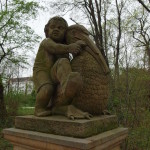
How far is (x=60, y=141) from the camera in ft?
6.61

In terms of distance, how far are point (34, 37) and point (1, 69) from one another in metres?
2.28

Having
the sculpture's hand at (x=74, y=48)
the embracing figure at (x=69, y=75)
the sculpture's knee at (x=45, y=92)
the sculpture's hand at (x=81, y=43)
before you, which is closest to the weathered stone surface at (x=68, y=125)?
the embracing figure at (x=69, y=75)

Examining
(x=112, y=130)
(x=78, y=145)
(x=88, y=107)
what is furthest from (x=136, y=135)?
(x=78, y=145)

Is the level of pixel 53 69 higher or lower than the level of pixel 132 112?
higher

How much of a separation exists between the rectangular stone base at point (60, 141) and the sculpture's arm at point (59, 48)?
3.42 feet

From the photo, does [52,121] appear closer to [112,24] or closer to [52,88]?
[52,88]

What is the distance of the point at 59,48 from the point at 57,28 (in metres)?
0.32

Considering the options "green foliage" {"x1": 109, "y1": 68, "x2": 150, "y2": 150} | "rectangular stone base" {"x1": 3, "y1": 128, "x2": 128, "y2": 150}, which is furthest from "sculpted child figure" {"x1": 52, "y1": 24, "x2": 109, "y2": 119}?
"green foliage" {"x1": 109, "y1": 68, "x2": 150, "y2": 150}

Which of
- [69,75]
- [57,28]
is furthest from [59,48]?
[69,75]

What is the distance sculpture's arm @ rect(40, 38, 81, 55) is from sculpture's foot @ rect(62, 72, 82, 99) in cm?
37

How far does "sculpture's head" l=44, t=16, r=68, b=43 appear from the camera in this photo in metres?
2.64

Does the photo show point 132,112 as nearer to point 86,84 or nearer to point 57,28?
point 86,84

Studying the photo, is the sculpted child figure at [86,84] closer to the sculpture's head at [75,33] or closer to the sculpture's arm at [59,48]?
the sculpture's head at [75,33]

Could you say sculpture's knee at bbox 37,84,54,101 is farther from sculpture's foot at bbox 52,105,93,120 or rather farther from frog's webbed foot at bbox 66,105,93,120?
frog's webbed foot at bbox 66,105,93,120
